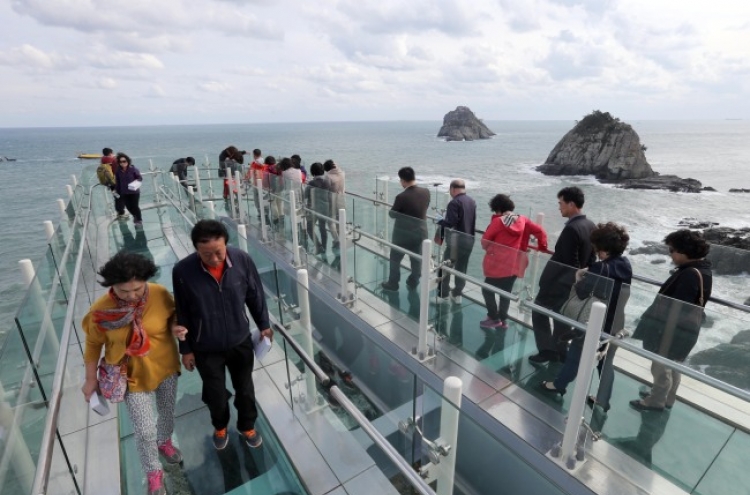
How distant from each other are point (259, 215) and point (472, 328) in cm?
626

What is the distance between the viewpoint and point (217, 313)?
240 cm

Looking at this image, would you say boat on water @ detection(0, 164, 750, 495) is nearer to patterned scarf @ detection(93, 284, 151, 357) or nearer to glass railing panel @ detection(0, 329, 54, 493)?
glass railing panel @ detection(0, 329, 54, 493)

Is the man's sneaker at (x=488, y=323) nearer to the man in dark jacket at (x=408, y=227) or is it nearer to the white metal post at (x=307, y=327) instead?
the man in dark jacket at (x=408, y=227)

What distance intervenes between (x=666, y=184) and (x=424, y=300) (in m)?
50.1

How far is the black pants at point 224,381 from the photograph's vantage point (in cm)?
254

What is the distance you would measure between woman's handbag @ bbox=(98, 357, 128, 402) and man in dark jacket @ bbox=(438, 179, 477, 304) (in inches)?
120

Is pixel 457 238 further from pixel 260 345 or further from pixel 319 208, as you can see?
pixel 319 208

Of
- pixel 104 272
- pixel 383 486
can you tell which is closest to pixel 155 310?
pixel 104 272

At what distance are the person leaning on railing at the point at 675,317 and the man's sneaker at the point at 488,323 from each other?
1.36m

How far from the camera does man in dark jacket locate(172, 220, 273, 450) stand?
229 centimetres

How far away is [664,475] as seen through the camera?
→ 2.94 metres

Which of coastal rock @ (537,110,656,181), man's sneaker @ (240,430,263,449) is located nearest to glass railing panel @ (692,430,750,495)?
man's sneaker @ (240,430,263,449)

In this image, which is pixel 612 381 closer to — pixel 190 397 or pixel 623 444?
pixel 623 444

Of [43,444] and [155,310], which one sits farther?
[155,310]
